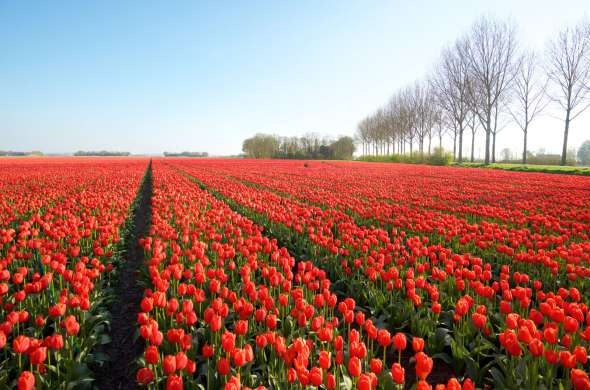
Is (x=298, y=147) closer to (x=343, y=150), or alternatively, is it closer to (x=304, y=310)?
(x=343, y=150)

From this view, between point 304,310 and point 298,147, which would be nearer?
point 304,310

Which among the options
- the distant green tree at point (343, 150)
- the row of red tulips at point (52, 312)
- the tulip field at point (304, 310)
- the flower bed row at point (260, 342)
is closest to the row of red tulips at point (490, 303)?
the tulip field at point (304, 310)

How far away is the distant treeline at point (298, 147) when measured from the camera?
84.1 m

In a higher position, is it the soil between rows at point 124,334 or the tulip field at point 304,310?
the tulip field at point 304,310

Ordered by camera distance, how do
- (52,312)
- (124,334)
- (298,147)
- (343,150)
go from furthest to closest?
1. (298,147)
2. (343,150)
3. (124,334)
4. (52,312)

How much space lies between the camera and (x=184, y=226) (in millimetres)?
6301

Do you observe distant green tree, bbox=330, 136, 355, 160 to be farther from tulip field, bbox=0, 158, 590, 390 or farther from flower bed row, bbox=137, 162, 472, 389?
flower bed row, bbox=137, 162, 472, 389

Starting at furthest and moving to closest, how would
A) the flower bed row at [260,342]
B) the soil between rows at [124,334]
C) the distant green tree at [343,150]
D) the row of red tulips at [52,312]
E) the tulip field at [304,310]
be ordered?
the distant green tree at [343,150]
the soil between rows at [124,334]
the row of red tulips at [52,312]
the tulip field at [304,310]
the flower bed row at [260,342]

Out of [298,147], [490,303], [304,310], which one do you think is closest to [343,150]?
[298,147]

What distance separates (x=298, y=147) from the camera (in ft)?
298

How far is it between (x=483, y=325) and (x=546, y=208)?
7.72 meters

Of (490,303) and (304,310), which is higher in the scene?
(304,310)

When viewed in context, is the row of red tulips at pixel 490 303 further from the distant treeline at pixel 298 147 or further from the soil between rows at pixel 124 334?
the distant treeline at pixel 298 147

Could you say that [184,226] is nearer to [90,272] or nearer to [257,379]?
[90,272]
